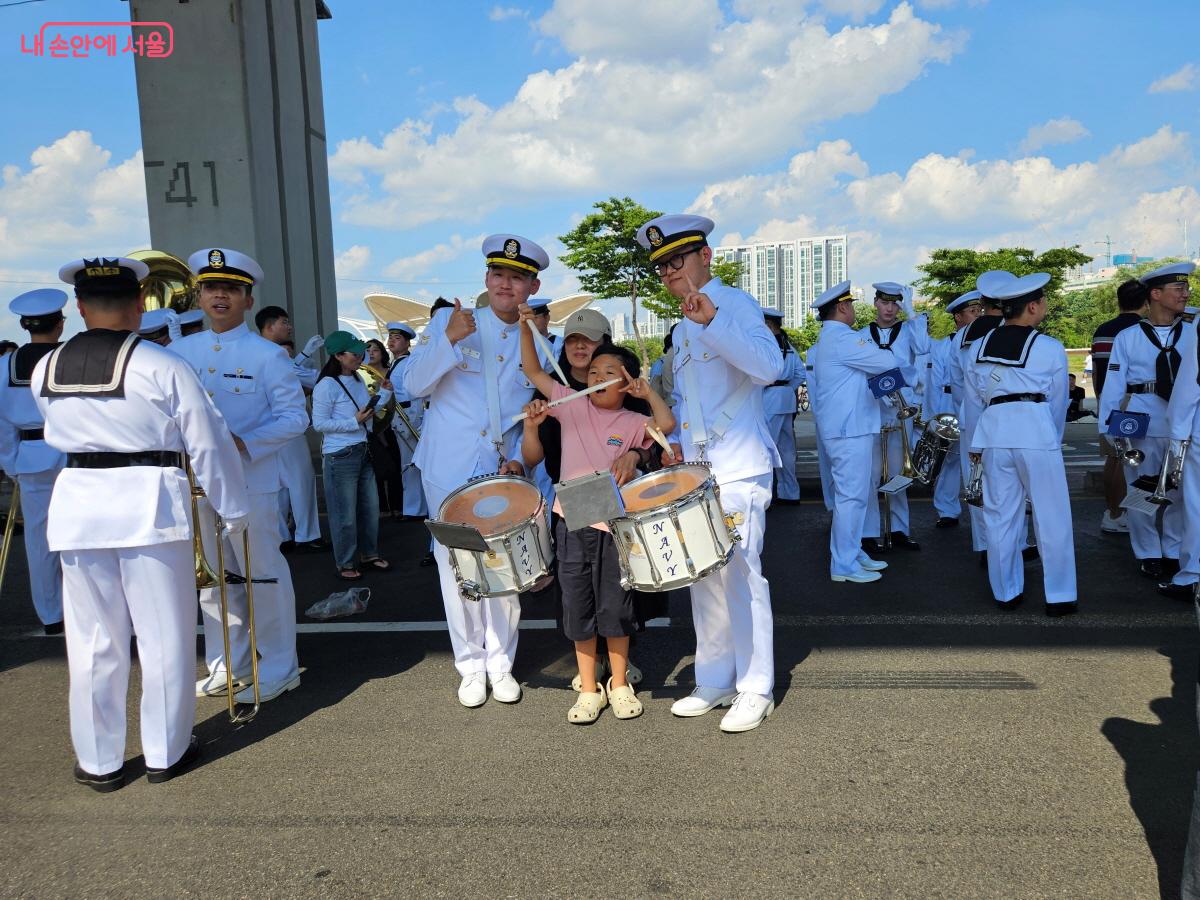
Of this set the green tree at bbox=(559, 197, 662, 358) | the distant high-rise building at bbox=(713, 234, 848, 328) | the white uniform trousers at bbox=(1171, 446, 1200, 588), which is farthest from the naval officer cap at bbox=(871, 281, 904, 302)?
the distant high-rise building at bbox=(713, 234, 848, 328)

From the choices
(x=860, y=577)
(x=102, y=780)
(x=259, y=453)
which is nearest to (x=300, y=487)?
(x=259, y=453)

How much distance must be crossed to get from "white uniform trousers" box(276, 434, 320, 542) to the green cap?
1010 mm

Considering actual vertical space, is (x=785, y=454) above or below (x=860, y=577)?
above

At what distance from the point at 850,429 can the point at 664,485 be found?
10.0 ft

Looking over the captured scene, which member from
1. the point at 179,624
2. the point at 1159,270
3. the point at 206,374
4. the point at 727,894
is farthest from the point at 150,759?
the point at 1159,270

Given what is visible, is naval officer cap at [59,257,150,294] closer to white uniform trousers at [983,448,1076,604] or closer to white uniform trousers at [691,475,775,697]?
white uniform trousers at [691,475,775,697]

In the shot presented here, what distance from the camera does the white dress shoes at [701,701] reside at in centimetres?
400

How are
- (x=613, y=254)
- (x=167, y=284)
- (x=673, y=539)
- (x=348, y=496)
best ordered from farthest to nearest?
(x=613, y=254) < (x=167, y=284) < (x=348, y=496) < (x=673, y=539)

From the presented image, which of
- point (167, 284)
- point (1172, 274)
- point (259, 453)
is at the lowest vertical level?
point (259, 453)

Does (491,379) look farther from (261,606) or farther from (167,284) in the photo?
(167,284)

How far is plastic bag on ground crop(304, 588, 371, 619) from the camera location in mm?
5859

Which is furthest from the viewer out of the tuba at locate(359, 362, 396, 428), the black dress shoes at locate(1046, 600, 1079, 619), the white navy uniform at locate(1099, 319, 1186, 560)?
the tuba at locate(359, 362, 396, 428)

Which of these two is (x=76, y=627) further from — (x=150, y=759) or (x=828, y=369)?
(x=828, y=369)

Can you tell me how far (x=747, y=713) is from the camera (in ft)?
12.6
